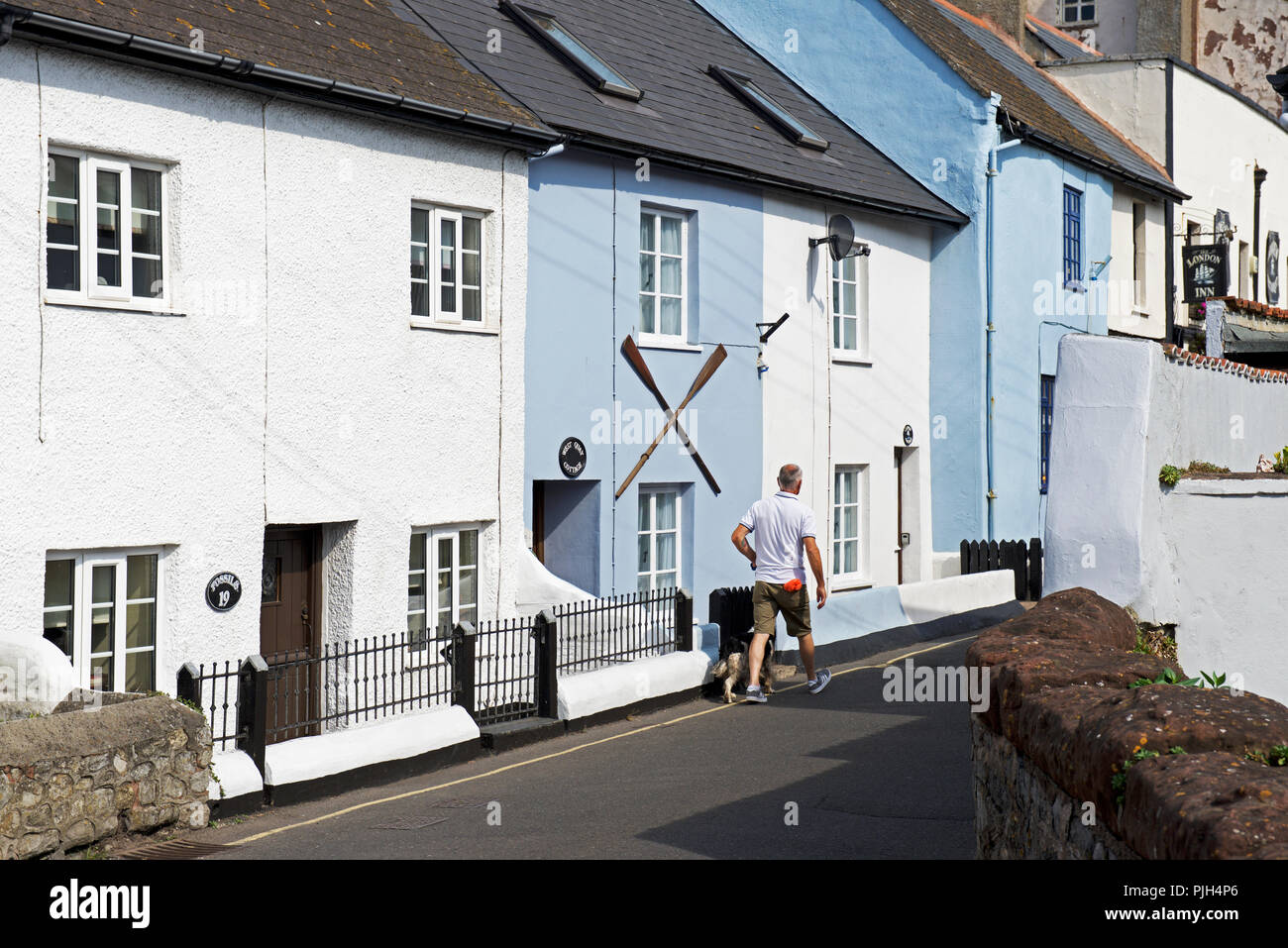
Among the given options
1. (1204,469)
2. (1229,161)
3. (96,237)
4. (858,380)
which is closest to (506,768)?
(96,237)

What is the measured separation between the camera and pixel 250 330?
40.0 feet

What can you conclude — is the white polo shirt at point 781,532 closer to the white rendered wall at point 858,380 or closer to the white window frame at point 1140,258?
the white rendered wall at point 858,380

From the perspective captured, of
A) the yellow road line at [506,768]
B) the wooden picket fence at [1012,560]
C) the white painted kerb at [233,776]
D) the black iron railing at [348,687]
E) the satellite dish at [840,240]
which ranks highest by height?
the satellite dish at [840,240]

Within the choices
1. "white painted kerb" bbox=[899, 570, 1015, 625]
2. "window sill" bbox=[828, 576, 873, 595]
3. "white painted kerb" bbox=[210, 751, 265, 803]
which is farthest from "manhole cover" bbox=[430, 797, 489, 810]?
"window sill" bbox=[828, 576, 873, 595]

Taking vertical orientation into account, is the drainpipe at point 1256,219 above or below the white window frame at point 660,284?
above

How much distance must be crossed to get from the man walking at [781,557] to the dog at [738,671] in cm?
40

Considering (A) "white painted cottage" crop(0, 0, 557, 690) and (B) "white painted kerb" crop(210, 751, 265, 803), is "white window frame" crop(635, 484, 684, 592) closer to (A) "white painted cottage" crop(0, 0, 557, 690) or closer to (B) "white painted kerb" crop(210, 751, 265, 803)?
(A) "white painted cottage" crop(0, 0, 557, 690)

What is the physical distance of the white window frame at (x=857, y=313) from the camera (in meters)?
20.9

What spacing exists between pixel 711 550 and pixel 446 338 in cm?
550

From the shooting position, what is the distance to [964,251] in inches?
897

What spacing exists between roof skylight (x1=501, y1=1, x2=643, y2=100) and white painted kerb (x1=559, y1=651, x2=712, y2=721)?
682cm

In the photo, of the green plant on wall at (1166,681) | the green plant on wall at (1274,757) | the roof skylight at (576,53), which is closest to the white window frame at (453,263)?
the roof skylight at (576,53)

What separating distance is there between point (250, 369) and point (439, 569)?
3014 millimetres
